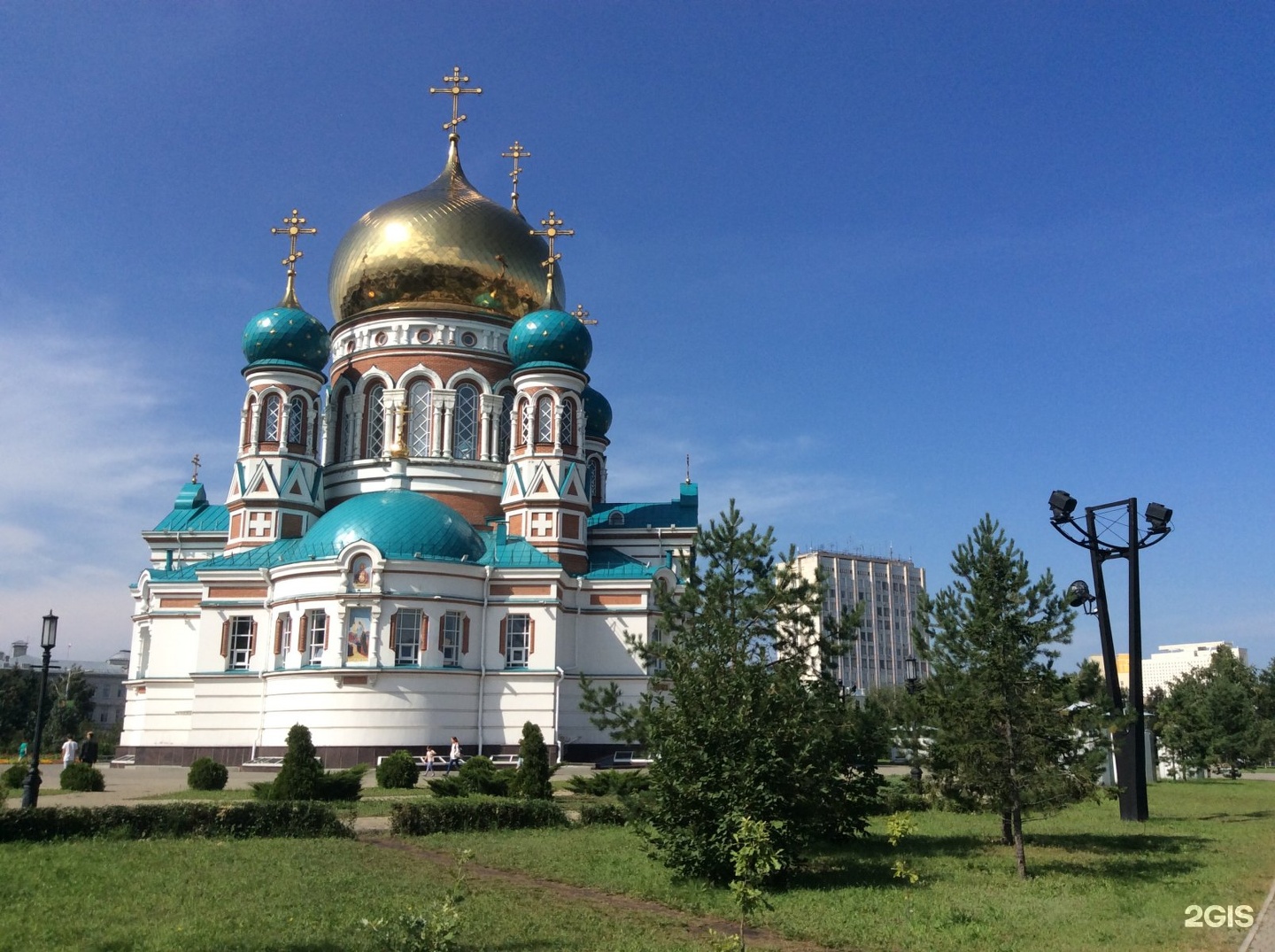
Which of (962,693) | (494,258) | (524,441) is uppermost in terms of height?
(494,258)

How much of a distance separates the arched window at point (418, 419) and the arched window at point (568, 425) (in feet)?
16.1

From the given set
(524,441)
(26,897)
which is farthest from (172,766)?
(26,897)

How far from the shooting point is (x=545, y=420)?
1421 inches

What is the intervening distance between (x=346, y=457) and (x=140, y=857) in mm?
26121

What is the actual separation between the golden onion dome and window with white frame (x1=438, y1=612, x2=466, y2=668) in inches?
465

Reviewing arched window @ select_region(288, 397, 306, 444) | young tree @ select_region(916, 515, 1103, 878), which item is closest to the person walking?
arched window @ select_region(288, 397, 306, 444)

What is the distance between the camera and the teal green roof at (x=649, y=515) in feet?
135

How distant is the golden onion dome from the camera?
38438 mm

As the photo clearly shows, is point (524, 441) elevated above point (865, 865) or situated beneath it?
elevated above

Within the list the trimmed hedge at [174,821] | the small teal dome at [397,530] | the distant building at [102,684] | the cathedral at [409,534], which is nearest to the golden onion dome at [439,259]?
the cathedral at [409,534]

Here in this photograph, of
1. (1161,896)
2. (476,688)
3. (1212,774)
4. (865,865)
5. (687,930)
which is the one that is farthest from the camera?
(1212,774)

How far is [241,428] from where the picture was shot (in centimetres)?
3603

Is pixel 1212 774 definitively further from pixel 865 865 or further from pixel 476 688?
pixel 865 865

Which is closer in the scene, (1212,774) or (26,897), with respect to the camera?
(26,897)
